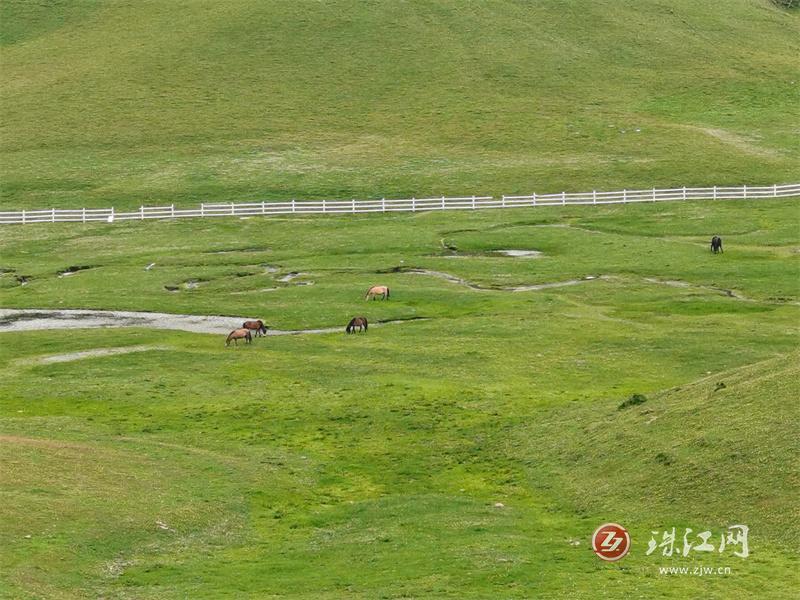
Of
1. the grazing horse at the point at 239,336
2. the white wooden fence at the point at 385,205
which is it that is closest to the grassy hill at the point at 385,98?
the white wooden fence at the point at 385,205

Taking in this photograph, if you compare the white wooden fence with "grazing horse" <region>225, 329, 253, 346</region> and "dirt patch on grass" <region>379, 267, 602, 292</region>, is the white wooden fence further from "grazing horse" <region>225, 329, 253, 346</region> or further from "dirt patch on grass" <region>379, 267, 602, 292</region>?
"grazing horse" <region>225, 329, 253, 346</region>

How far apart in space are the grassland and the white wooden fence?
16980 millimetres

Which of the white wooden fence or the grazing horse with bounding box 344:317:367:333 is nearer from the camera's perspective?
the grazing horse with bounding box 344:317:367:333

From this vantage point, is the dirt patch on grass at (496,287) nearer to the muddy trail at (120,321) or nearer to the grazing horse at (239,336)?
the muddy trail at (120,321)

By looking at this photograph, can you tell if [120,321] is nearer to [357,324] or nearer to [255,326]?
[255,326]

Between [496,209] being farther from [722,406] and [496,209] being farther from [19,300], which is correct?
[722,406]

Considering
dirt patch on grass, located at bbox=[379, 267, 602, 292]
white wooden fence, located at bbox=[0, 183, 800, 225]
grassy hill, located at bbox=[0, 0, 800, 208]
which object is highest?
grassy hill, located at bbox=[0, 0, 800, 208]

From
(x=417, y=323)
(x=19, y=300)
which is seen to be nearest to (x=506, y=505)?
(x=417, y=323)

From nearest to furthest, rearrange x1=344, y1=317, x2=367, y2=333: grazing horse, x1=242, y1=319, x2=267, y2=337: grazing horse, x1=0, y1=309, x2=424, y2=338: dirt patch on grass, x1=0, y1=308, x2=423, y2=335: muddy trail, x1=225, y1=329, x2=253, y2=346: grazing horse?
x1=225, y1=329, x2=253, y2=346: grazing horse
x1=242, y1=319, x2=267, y2=337: grazing horse
x1=344, y1=317, x2=367, y2=333: grazing horse
x1=0, y1=308, x2=423, y2=335: muddy trail
x1=0, y1=309, x2=424, y2=338: dirt patch on grass

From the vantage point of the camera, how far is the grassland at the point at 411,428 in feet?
109

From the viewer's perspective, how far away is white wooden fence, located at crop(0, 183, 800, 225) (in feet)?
354

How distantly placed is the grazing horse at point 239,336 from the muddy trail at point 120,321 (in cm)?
281

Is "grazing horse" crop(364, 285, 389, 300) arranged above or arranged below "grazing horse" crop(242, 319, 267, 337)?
above

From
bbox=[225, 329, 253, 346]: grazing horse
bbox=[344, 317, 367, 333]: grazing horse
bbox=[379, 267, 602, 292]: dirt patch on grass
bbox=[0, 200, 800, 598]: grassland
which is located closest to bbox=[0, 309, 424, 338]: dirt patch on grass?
bbox=[344, 317, 367, 333]: grazing horse
